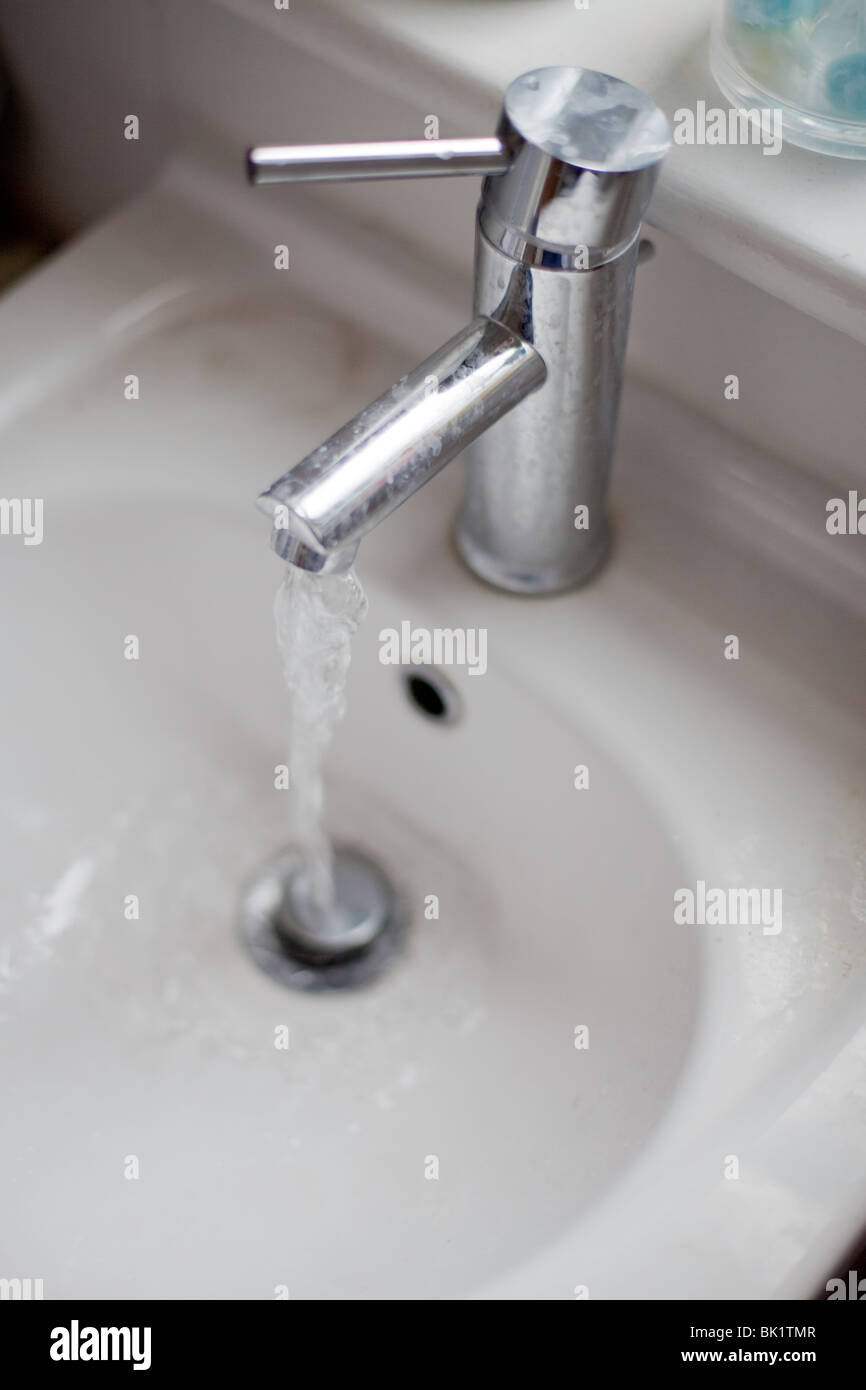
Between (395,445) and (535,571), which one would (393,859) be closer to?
(535,571)

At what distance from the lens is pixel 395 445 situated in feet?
1.47

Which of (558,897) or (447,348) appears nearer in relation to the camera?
(447,348)

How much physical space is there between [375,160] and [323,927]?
360mm

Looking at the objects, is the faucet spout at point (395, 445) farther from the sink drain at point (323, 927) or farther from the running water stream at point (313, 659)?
the sink drain at point (323, 927)

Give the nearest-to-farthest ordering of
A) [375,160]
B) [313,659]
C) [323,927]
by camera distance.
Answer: [375,160]
[313,659]
[323,927]

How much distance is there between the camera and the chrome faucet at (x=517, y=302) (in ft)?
1.41

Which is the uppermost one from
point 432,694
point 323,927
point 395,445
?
point 395,445

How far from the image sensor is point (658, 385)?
A: 62cm

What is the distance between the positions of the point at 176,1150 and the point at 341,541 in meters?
0.28

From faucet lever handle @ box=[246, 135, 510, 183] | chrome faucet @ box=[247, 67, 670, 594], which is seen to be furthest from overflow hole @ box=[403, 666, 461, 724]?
faucet lever handle @ box=[246, 135, 510, 183]

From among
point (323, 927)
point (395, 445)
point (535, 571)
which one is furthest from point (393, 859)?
point (395, 445)

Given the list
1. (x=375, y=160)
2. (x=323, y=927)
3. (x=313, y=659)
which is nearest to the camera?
(x=375, y=160)
